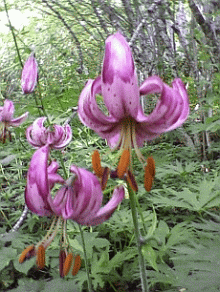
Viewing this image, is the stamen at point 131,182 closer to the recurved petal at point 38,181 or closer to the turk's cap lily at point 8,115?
the recurved petal at point 38,181

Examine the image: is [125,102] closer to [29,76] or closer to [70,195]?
[70,195]

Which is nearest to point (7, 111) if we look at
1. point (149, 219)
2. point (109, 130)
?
point (149, 219)

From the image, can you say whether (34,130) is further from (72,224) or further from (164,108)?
(164,108)

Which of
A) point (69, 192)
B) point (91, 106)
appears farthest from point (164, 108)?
point (69, 192)

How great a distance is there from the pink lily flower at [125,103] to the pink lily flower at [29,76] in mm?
762

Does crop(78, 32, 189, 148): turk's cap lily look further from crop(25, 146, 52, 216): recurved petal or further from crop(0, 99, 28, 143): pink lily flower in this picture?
crop(0, 99, 28, 143): pink lily flower

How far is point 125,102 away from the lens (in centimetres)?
70

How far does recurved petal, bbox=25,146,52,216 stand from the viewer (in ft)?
2.26

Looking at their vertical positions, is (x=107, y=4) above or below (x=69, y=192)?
above

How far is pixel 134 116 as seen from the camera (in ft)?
2.44

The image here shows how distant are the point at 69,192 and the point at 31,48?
1049mm

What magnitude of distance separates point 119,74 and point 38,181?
0.89ft

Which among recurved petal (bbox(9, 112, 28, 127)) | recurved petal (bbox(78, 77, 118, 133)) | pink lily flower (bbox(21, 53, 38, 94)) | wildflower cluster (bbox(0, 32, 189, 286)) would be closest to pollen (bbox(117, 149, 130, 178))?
wildflower cluster (bbox(0, 32, 189, 286))

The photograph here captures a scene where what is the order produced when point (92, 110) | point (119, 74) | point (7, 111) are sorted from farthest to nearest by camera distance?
point (7, 111), point (92, 110), point (119, 74)
